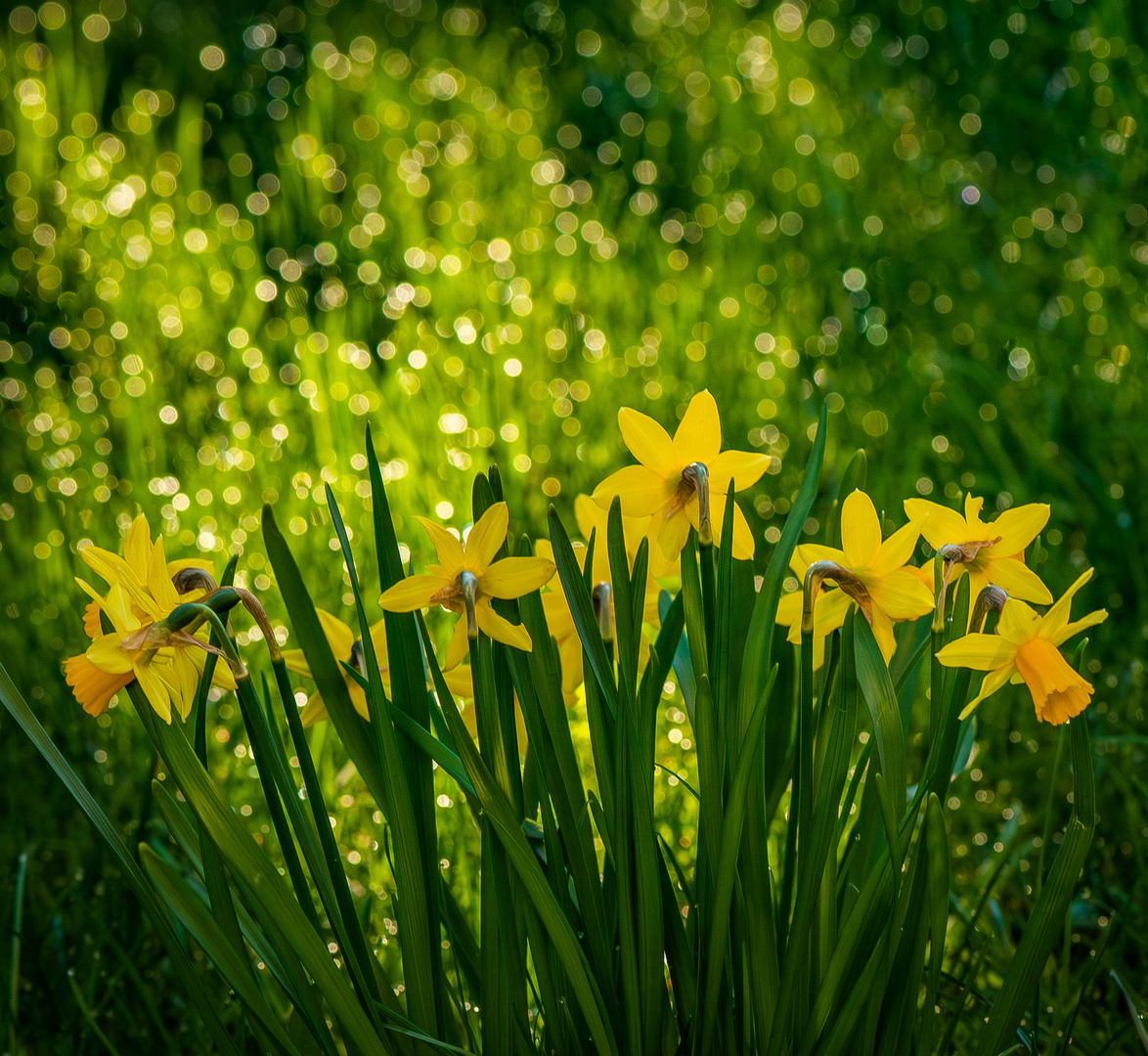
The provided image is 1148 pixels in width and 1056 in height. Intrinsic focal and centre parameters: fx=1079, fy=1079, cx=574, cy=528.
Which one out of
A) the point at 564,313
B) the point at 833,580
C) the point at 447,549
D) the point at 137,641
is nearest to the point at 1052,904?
the point at 833,580

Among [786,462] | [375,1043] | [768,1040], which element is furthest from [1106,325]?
[375,1043]

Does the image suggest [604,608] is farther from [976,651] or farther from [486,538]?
[976,651]

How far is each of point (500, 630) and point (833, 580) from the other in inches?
9.3

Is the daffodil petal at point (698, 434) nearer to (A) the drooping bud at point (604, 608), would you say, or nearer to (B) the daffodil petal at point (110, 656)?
(A) the drooping bud at point (604, 608)

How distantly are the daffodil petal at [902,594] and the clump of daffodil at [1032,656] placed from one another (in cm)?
4

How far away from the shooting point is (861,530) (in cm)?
75

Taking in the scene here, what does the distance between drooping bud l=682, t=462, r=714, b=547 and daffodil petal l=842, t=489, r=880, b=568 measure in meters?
0.09

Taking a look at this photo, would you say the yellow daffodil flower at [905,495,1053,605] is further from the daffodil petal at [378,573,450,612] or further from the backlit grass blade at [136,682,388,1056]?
the backlit grass blade at [136,682,388,1056]

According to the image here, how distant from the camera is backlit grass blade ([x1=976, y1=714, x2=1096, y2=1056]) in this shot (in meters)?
0.72

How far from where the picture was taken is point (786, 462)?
2.00 meters

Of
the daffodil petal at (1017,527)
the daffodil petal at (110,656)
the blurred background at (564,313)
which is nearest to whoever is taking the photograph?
the daffodil petal at (110,656)

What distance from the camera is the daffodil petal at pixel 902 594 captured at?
740 mm

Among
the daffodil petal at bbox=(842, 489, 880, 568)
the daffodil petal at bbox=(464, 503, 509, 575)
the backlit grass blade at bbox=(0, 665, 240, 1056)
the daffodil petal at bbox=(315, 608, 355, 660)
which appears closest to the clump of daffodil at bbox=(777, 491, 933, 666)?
the daffodil petal at bbox=(842, 489, 880, 568)

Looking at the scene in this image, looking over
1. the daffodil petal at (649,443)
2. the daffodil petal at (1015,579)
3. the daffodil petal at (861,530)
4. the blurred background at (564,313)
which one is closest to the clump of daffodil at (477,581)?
the daffodil petal at (649,443)
